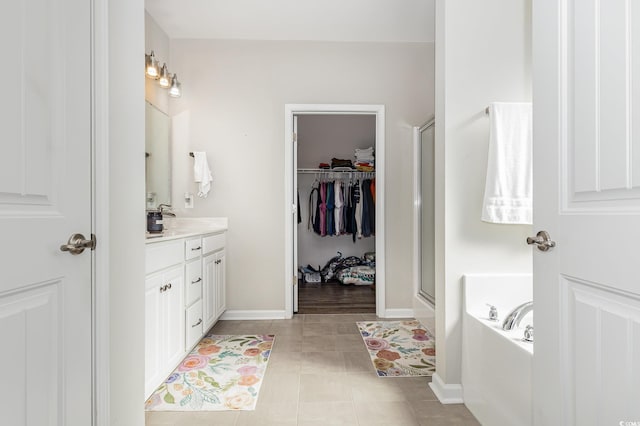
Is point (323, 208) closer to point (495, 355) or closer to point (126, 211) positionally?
point (495, 355)

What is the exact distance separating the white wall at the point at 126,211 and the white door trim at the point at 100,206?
0.03 meters

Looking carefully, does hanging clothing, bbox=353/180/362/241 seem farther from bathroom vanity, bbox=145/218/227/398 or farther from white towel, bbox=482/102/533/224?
white towel, bbox=482/102/533/224

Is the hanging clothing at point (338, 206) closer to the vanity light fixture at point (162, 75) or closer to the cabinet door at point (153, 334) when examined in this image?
the vanity light fixture at point (162, 75)

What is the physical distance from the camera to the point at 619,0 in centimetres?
78

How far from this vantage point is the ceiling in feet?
9.31

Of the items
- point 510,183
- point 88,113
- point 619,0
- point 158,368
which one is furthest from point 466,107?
point 158,368

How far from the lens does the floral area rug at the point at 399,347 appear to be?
2275mm

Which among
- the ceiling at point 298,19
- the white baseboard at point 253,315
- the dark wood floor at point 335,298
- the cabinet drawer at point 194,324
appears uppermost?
the ceiling at point 298,19

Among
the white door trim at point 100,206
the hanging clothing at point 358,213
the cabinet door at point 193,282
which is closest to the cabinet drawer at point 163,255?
the cabinet door at point 193,282

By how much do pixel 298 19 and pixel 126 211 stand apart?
245 cm

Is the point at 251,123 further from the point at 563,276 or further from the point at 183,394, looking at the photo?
the point at 563,276

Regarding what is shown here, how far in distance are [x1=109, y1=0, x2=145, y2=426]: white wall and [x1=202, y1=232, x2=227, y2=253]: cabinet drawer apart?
1.25 metres

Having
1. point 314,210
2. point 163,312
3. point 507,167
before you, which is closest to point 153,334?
point 163,312

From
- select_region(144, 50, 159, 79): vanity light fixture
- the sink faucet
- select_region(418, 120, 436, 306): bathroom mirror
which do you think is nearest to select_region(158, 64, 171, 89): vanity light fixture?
select_region(144, 50, 159, 79): vanity light fixture
